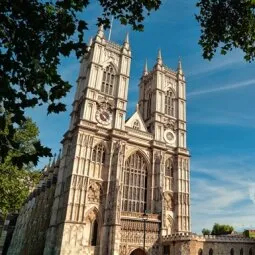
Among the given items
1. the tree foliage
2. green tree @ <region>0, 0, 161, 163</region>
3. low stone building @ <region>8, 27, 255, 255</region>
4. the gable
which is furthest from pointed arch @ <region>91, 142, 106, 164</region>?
green tree @ <region>0, 0, 161, 163</region>

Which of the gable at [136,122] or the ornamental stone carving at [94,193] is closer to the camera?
the ornamental stone carving at [94,193]

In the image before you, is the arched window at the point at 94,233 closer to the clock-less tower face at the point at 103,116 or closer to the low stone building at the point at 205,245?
the low stone building at the point at 205,245

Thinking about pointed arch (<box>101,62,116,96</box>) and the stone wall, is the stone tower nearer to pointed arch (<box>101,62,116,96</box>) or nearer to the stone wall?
pointed arch (<box>101,62,116,96</box>)

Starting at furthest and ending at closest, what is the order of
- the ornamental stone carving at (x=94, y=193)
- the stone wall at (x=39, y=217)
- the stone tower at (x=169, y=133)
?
1. the stone tower at (x=169, y=133)
2. the stone wall at (x=39, y=217)
3. the ornamental stone carving at (x=94, y=193)

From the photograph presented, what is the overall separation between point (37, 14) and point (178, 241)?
Result: 28.6 meters

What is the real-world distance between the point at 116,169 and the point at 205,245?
12525 millimetres

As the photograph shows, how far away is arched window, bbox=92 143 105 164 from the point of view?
3453 cm

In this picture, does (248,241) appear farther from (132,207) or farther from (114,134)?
(114,134)

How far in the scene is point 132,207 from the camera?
3506 cm

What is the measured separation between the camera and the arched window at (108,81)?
1545 inches

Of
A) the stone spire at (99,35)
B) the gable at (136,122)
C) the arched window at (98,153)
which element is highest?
the stone spire at (99,35)

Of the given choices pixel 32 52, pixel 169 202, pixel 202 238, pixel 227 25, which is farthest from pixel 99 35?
pixel 32 52

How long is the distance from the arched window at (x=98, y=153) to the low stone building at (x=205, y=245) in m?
11.6

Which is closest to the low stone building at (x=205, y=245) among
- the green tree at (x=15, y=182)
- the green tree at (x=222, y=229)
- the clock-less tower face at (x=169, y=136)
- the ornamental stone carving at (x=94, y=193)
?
the ornamental stone carving at (x=94, y=193)
